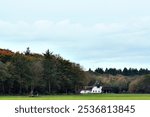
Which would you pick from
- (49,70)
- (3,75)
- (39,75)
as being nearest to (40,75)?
(39,75)

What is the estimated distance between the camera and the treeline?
122188 mm

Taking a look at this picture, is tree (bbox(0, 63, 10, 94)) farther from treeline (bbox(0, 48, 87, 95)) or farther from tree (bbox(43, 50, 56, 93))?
tree (bbox(43, 50, 56, 93))

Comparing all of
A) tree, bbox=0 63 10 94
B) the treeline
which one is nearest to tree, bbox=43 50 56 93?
the treeline

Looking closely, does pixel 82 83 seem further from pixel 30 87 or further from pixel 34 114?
pixel 34 114

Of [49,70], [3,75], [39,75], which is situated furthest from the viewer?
[49,70]

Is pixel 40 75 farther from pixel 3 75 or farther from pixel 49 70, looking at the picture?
pixel 3 75

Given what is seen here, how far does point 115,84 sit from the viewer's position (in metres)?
180

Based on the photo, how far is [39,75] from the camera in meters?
131

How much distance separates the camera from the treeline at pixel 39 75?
122 metres

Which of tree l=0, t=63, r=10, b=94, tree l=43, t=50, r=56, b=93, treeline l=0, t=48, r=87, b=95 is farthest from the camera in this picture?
tree l=43, t=50, r=56, b=93

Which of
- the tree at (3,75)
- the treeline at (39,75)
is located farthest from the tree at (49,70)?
the tree at (3,75)

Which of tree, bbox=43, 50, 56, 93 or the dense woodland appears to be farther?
tree, bbox=43, 50, 56, 93

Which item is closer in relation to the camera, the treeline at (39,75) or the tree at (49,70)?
the treeline at (39,75)

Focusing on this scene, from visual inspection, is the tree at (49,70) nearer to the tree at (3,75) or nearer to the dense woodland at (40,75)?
the dense woodland at (40,75)
